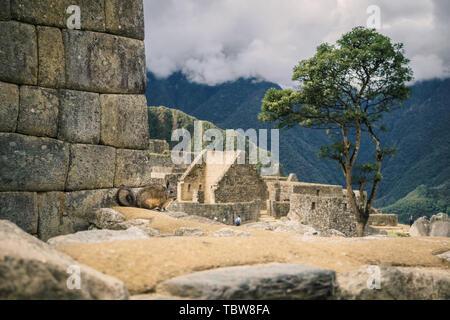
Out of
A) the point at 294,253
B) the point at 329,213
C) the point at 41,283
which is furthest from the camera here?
the point at 329,213

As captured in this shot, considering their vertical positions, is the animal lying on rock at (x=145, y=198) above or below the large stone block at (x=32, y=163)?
below

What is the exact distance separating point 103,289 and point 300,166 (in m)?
70.7

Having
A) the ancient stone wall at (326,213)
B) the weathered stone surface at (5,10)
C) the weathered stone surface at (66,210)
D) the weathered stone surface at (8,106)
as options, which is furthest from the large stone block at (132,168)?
the ancient stone wall at (326,213)

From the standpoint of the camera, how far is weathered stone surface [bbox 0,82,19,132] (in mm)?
4914

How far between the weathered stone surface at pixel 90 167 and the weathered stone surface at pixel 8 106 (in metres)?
0.87

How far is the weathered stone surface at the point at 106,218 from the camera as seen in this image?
17.5 ft

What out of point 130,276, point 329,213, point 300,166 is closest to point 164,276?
point 130,276

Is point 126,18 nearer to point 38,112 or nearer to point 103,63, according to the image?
point 103,63

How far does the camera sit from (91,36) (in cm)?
577

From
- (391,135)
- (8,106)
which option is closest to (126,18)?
(8,106)

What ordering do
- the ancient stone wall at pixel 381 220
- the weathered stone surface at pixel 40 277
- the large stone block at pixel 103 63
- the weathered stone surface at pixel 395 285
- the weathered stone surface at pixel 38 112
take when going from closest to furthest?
1. the weathered stone surface at pixel 40 277
2. the weathered stone surface at pixel 395 285
3. the weathered stone surface at pixel 38 112
4. the large stone block at pixel 103 63
5. the ancient stone wall at pixel 381 220

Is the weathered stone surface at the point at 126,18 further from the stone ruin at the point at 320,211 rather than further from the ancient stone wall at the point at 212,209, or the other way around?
the stone ruin at the point at 320,211
